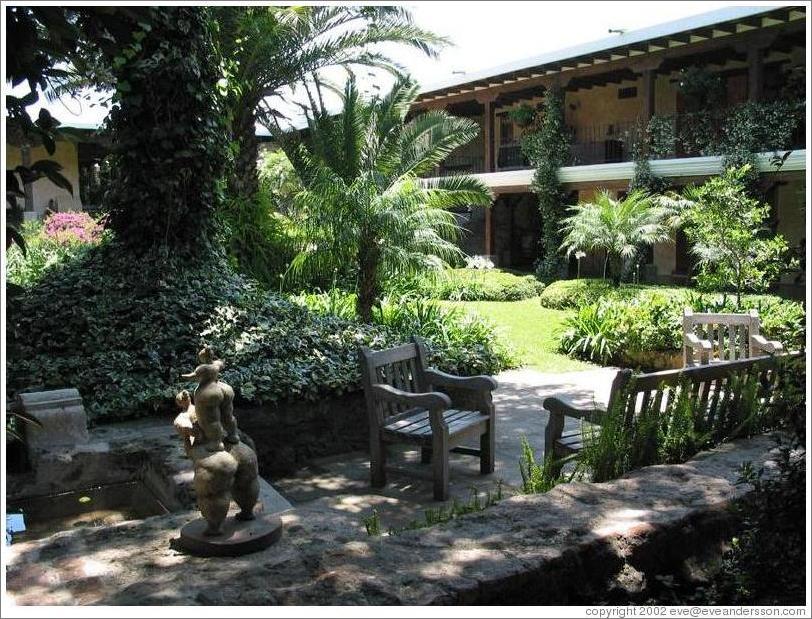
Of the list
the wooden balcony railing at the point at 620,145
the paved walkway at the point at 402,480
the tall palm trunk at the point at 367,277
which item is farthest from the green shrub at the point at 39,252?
the wooden balcony railing at the point at 620,145

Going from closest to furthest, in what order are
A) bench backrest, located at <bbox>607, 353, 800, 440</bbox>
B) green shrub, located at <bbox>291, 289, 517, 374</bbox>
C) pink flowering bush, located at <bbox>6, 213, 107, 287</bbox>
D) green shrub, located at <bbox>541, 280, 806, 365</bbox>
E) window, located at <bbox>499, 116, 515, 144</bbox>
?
bench backrest, located at <bbox>607, 353, 800, 440</bbox> → green shrub, located at <bbox>291, 289, 517, 374</bbox> → green shrub, located at <bbox>541, 280, 806, 365</bbox> → pink flowering bush, located at <bbox>6, 213, 107, 287</bbox> → window, located at <bbox>499, 116, 515, 144</bbox>

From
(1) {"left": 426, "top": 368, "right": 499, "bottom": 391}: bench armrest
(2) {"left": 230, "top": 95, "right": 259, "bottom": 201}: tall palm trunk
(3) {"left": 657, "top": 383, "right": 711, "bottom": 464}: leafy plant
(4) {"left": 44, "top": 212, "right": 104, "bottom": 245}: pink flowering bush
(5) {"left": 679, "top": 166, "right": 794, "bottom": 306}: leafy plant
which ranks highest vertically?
(2) {"left": 230, "top": 95, "right": 259, "bottom": 201}: tall palm trunk

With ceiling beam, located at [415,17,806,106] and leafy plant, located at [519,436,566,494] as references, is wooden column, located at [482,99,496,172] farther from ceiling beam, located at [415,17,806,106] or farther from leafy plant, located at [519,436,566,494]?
leafy plant, located at [519,436,566,494]

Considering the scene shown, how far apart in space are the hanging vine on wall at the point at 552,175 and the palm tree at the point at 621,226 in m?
3.69

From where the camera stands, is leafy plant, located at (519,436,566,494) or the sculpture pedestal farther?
leafy plant, located at (519,436,566,494)

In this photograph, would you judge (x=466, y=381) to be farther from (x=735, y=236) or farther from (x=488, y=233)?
(x=488, y=233)

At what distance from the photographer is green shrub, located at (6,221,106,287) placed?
11.6 meters

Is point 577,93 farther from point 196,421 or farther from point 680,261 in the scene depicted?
point 196,421

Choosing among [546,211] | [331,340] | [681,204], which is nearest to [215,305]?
[331,340]

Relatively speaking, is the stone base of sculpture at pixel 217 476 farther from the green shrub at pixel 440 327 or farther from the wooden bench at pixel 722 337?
the wooden bench at pixel 722 337

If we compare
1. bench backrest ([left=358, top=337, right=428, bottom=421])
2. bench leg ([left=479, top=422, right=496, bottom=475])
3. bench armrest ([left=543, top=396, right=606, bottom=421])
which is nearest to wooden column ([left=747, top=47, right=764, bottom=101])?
bench backrest ([left=358, top=337, right=428, bottom=421])

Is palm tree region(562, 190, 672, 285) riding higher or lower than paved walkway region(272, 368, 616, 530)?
higher

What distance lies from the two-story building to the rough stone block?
13187 millimetres

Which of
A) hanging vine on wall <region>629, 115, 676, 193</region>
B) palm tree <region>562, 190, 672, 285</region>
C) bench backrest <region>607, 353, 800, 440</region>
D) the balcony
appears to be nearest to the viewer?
bench backrest <region>607, 353, 800, 440</region>
